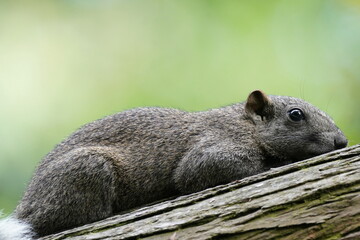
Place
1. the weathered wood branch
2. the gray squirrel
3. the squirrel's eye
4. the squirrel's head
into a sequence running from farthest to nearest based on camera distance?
the squirrel's eye < the squirrel's head < the gray squirrel < the weathered wood branch

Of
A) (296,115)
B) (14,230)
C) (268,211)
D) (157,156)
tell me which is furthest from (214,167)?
(14,230)

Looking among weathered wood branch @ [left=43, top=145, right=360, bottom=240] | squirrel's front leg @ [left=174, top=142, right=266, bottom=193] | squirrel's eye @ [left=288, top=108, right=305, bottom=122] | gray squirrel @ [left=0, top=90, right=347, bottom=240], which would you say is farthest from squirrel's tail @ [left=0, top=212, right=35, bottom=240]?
squirrel's eye @ [left=288, top=108, right=305, bottom=122]

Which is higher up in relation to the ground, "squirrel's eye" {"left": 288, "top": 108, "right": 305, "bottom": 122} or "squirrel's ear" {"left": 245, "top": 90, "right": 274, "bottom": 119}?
"squirrel's ear" {"left": 245, "top": 90, "right": 274, "bottom": 119}

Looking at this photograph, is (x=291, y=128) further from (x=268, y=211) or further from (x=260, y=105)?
(x=268, y=211)

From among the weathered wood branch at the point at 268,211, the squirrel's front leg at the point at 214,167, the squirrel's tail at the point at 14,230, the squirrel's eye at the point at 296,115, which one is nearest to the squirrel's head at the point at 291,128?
the squirrel's eye at the point at 296,115

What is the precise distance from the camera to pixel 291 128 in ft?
25.9

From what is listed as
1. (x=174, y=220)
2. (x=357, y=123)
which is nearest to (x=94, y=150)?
(x=174, y=220)

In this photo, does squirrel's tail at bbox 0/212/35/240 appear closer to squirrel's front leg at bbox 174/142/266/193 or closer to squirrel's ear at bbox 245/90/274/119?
squirrel's front leg at bbox 174/142/266/193

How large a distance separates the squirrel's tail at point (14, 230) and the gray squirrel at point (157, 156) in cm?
1

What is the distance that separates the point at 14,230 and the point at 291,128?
3.38 m

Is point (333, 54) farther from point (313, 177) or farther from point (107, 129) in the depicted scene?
point (313, 177)

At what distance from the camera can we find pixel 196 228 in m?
5.94

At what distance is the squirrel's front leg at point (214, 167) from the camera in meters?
7.53

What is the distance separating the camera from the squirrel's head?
7652 mm
